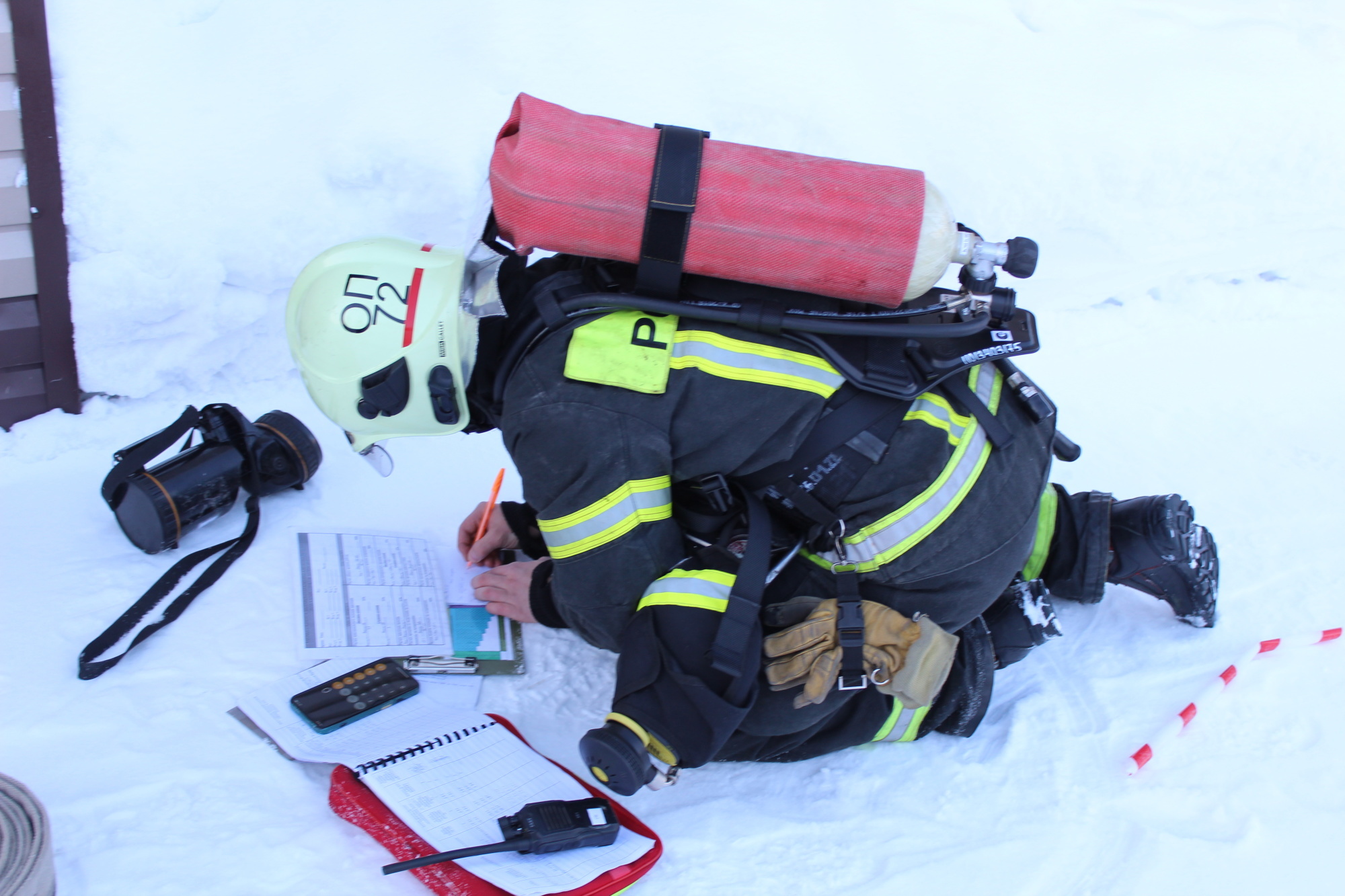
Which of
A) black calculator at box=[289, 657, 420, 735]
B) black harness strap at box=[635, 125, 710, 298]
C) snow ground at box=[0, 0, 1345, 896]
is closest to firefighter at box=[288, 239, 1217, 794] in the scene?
black harness strap at box=[635, 125, 710, 298]

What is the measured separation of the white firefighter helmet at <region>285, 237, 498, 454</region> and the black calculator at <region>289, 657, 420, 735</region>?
2.03ft

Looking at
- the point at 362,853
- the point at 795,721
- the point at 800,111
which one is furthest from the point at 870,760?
the point at 800,111

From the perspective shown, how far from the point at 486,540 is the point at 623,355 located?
3.21 feet

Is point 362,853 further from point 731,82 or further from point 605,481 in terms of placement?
point 731,82

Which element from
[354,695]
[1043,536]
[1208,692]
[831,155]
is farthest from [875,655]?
[831,155]

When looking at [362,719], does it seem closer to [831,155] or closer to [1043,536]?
[1043,536]

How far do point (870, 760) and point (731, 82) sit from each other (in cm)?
304

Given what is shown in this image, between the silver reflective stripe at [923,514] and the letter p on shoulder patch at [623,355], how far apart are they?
1.88ft

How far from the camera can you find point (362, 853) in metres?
1.73

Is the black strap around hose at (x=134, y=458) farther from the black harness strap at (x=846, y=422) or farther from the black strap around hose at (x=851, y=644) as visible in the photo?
the black strap around hose at (x=851, y=644)

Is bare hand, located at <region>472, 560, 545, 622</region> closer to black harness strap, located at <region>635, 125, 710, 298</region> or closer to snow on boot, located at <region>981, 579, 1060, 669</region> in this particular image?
black harness strap, located at <region>635, 125, 710, 298</region>

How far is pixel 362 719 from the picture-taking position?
2.03 m

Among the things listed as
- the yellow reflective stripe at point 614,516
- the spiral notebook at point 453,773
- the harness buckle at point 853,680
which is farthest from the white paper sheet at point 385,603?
the harness buckle at point 853,680

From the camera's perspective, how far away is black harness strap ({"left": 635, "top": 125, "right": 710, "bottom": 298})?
1662 mm
